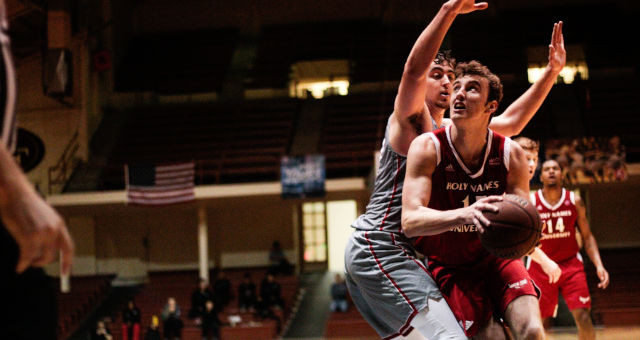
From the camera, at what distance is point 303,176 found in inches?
692

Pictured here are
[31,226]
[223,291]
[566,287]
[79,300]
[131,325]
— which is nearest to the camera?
[31,226]

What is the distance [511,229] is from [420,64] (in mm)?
835

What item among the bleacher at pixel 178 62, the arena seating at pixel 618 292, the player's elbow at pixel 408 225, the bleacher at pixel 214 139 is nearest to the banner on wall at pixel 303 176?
the bleacher at pixel 214 139

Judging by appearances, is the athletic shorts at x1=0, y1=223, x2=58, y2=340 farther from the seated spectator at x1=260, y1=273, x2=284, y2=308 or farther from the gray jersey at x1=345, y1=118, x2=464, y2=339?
the seated spectator at x1=260, y1=273, x2=284, y2=308

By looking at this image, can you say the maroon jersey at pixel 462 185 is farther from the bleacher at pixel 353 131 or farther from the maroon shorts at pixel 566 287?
the bleacher at pixel 353 131

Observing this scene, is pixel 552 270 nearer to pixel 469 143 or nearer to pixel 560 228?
pixel 560 228

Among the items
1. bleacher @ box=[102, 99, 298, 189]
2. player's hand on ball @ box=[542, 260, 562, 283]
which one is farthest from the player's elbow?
bleacher @ box=[102, 99, 298, 189]

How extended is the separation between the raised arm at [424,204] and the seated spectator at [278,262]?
652 inches

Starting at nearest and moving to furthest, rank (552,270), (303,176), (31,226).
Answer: (31,226) < (552,270) < (303,176)

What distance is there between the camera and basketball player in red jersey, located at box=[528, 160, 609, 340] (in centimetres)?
656

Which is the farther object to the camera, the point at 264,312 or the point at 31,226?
the point at 264,312

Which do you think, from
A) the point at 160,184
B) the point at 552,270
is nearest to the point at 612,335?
the point at 552,270

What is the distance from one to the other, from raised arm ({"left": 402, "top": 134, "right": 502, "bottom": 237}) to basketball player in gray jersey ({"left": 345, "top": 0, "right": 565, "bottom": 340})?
0.19 m

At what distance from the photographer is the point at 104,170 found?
68.8 ft
